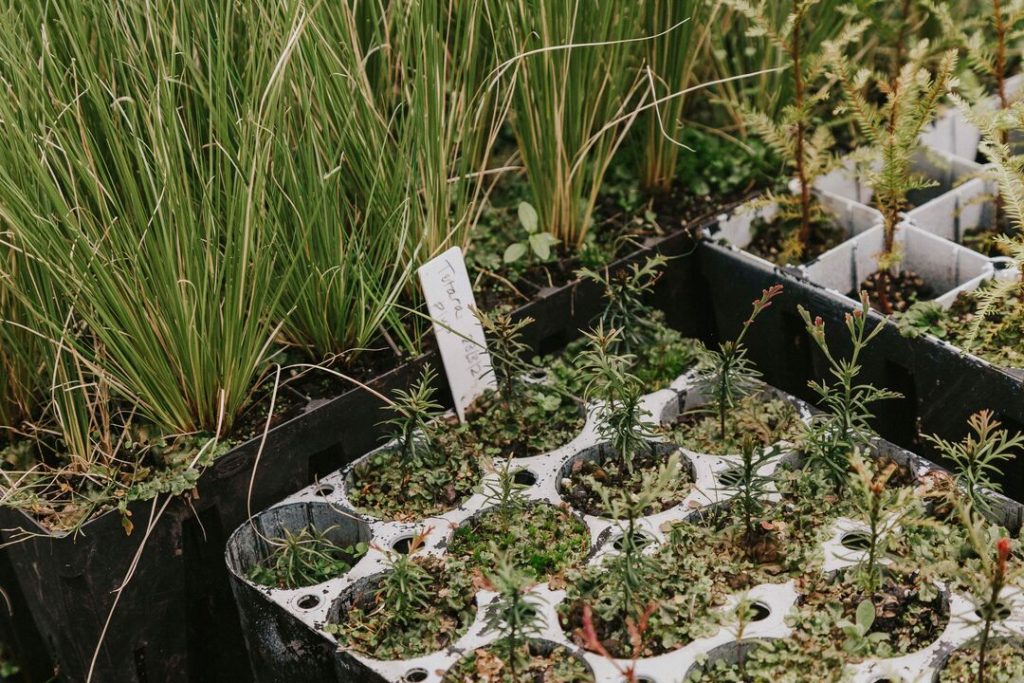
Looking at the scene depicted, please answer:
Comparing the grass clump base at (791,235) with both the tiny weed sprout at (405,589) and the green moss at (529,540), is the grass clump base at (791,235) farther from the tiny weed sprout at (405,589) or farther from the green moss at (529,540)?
the tiny weed sprout at (405,589)

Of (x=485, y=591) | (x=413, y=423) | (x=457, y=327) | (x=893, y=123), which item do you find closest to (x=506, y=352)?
(x=457, y=327)

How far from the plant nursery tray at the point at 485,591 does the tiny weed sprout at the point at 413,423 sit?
12 cm

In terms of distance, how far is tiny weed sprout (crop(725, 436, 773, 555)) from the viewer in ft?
5.88

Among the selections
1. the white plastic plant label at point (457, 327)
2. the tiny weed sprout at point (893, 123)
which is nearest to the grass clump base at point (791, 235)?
the tiny weed sprout at point (893, 123)

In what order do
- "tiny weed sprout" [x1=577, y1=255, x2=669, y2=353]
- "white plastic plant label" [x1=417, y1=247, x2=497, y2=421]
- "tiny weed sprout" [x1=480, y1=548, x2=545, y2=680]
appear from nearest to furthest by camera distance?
"tiny weed sprout" [x1=480, y1=548, x2=545, y2=680]
"white plastic plant label" [x1=417, y1=247, x2=497, y2=421]
"tiny weed sprout" [x1=577, y1=255, x2=669, y2=353]

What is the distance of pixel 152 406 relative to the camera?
200cm

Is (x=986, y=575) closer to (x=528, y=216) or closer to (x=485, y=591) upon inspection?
(x=485, y=591)

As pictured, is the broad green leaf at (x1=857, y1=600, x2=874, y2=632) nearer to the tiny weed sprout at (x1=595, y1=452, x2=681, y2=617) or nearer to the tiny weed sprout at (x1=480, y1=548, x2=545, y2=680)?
the tiny weed sprout at (x1=595, y1=452, x2=681, y2=617)

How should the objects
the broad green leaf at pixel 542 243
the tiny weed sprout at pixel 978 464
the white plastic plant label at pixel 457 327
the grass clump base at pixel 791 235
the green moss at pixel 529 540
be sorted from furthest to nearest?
1. the grass clump base at pixel 791 235
2. the broad green leaf at pixel 542 243
3. the white plastic plant label at pixel 457 327
4. the green moss at pixel 529 540
5. the tiny weed sprout at pixel 978 464

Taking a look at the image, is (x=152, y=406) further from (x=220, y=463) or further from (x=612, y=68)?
(x=612, y=68)

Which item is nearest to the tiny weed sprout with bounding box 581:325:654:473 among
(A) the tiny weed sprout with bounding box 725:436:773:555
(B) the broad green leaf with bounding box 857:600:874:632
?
(A) the tiny weed sprout with bounding box 725:436:773:555

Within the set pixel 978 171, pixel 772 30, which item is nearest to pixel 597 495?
pixel 772 30

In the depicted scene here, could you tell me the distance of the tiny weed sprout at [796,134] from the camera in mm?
2246

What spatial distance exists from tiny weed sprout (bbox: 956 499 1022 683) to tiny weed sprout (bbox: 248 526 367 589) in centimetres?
91
